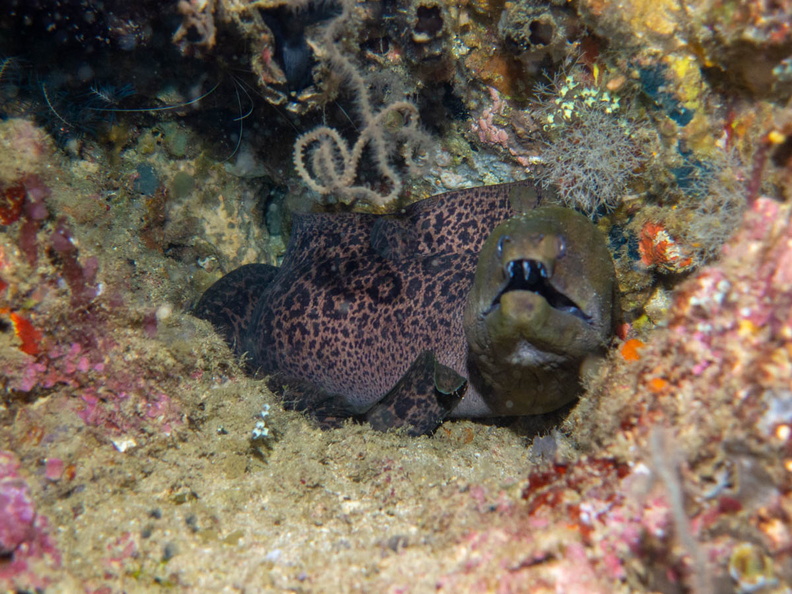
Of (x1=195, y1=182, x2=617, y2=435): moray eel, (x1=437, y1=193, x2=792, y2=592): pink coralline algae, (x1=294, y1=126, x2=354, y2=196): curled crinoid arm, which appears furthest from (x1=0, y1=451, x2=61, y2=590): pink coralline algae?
(x1=294, y1=126, x2=354, y2=196): curled crinoid arm

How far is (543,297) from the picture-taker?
292cm

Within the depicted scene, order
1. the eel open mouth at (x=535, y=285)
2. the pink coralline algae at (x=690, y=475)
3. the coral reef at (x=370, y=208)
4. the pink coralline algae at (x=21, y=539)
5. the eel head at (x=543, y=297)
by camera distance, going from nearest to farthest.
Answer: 1. the pink coralline algae at (x=690, y=475)
2. the coral reef at (x=370, y=208)
3. the pink coralline algae at (x=21, y=539)
4. the eel head at (x=543, y=297)
5. the eel open mouth at (x=535, y=285)

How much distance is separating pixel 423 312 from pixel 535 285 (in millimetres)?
1147

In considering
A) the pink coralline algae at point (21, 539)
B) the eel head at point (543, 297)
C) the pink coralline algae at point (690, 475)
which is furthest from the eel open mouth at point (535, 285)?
the pink coralline algae at point (21, 539)

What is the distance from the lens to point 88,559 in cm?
193

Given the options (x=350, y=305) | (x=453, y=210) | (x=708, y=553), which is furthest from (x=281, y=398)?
(x=708, y=553)

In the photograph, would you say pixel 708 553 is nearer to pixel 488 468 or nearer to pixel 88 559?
pixel 488 468

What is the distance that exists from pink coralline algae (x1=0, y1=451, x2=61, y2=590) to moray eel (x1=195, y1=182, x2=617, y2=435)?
74.0 inches

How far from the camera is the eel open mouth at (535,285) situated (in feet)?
9.56

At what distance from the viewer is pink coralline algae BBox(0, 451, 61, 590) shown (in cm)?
177

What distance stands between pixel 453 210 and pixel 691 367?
98.0 inches

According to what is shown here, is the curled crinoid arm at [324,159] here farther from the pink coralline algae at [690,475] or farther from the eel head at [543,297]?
the pink coralline algae at [690,475]

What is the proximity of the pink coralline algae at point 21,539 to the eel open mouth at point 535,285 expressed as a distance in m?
2.44

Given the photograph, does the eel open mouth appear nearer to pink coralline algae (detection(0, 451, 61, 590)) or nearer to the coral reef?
the coral reef
